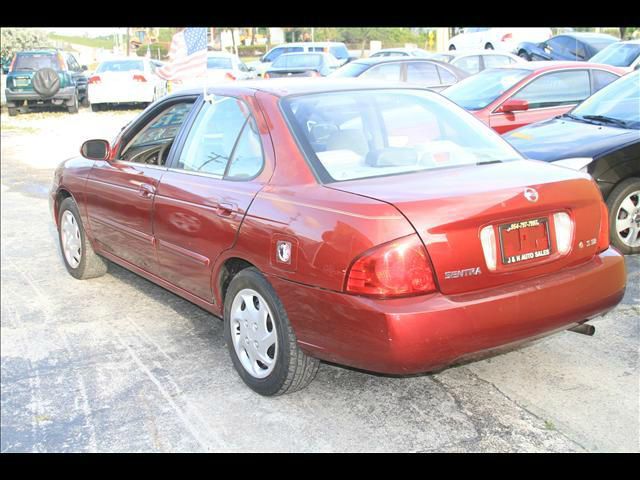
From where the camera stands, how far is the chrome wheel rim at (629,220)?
19.1ft

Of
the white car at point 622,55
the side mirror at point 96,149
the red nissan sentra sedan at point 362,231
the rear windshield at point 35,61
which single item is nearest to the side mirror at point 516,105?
the red nissan sentra sedan at point 362,231

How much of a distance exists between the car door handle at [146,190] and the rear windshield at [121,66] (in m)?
17.3

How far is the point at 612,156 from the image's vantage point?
5.78 m

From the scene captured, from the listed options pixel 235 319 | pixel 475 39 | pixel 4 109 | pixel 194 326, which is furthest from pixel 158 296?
pixel 475 39

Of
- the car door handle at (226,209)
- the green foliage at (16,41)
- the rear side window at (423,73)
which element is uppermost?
the green foliage at (16,41)

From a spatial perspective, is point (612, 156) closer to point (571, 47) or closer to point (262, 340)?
point (262, 340)

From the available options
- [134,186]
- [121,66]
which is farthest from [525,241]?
[121,66]

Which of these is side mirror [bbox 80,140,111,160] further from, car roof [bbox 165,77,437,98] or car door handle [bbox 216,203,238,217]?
car door handle [bbox 216,203,238,217]

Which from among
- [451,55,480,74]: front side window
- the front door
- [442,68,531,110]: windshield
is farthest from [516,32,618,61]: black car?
the front door

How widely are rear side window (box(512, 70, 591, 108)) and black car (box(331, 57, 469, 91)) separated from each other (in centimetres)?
454

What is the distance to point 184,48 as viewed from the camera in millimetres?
6387

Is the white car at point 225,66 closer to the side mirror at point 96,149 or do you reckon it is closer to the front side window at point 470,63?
the front side window at point 470,63

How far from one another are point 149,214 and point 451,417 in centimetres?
228

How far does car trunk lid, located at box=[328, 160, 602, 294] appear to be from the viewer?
3115 mm
